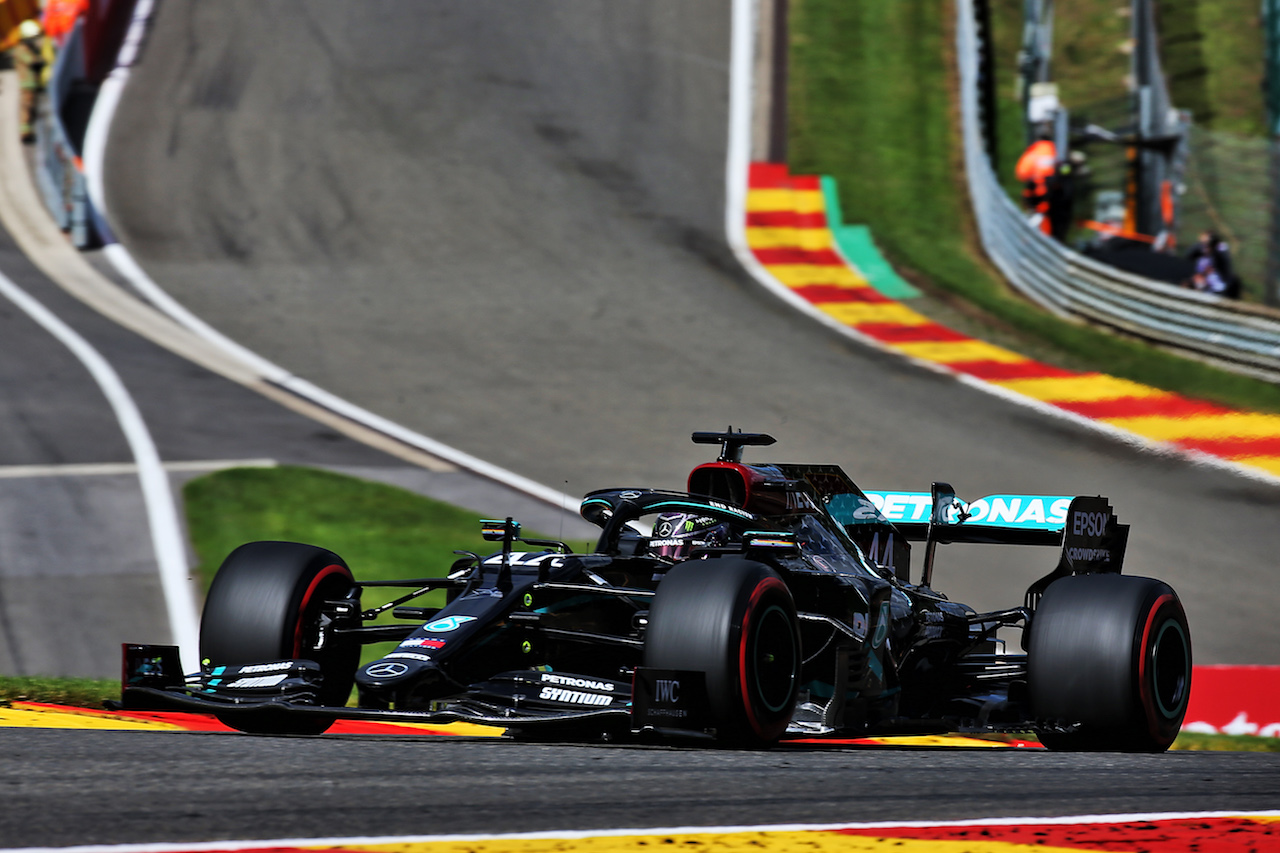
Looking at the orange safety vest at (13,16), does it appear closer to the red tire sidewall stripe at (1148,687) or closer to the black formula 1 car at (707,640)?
the black formula 1 car at (707,640)

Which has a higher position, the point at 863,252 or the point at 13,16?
the point at 13,16

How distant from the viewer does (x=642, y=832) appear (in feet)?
15.9

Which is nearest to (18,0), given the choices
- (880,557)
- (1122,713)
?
(880,557)

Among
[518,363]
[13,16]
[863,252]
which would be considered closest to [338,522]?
[518,363]

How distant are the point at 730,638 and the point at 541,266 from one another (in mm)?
17005

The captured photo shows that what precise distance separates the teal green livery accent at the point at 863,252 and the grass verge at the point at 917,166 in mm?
204

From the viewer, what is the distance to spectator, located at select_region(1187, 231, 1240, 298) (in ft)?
73.7

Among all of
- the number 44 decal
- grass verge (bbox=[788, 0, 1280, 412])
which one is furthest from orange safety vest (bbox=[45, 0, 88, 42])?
the number 44 decal

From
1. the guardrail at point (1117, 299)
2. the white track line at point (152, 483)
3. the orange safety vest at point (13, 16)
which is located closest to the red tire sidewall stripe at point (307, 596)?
the white track line at point (152, 483)

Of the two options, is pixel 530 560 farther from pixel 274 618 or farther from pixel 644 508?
pixel 274 618

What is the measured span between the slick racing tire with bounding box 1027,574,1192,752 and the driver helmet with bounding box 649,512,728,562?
1.68 metres

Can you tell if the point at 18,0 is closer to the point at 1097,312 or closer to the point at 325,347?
the point at 325,347

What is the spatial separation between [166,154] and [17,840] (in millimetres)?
24376

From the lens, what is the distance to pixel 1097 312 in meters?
22.2
